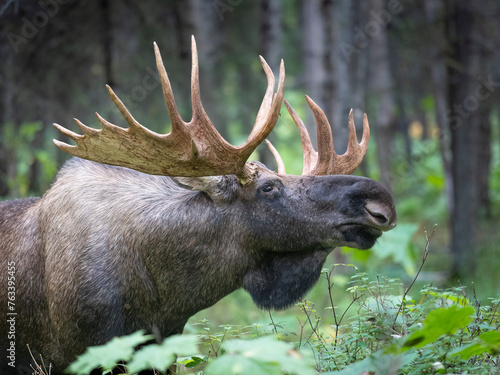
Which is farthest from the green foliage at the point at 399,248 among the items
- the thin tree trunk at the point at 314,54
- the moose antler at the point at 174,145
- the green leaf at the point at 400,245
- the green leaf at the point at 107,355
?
the green leaf at the point at 107,355

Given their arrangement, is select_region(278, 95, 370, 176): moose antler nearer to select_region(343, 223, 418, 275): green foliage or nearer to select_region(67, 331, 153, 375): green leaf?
select_region(67, 331, 153, 375): green leaf

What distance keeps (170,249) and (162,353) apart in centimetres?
175

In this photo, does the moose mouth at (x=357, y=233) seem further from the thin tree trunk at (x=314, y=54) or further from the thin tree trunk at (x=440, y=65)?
the thin tree trunk at (x=440, y=65)

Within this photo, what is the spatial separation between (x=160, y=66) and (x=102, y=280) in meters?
1.32

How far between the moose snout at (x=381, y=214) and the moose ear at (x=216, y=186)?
88 cm

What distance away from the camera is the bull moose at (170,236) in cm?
362

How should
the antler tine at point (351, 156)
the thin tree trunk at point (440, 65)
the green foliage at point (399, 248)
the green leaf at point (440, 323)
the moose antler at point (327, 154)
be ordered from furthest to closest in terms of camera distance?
the thin tree trunk at point (440, 65)
the green foliage at point (399, 248)
the antler tine at point (351, 156)
the moose antler at point (327, 154)
the green leaf at point (440, 323)

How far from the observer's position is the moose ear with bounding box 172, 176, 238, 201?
12.7ft

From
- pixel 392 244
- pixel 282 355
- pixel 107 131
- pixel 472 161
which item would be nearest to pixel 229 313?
pixel 392 244

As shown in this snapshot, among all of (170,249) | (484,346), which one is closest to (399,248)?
(170,249)

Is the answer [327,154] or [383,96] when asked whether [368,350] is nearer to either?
[327,154]

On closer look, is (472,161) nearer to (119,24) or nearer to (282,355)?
(119,24)

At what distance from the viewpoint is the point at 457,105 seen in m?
9.04

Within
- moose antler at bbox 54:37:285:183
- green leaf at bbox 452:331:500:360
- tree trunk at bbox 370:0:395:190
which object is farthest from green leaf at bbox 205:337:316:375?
tree trunk at bbox 370:0:395:190
